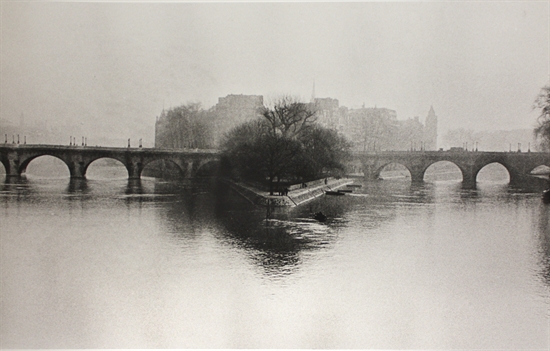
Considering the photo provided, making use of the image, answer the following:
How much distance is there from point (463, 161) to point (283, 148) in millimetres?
29205

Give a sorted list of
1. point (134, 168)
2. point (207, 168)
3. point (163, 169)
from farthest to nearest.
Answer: point (163, 169)
point (207, 168)
point (134, 168)

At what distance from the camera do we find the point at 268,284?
486 inches

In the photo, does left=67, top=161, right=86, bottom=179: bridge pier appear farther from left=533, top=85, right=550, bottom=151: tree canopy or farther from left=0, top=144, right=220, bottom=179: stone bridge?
left=533, top=85, right=550, bottom=151: tree canopy

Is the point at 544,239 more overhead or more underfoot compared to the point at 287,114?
more underfoot

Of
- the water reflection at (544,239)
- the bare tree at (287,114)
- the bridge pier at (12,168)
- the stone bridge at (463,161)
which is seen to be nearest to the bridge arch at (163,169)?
the bridge pier at (12,168)

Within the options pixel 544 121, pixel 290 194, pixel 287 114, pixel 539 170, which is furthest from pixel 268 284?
pixel 539 170

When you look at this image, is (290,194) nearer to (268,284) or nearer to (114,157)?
(268,284)

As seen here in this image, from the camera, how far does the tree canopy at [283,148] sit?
1324 inches

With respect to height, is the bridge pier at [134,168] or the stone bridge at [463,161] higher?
the stone bridge at [463,161]

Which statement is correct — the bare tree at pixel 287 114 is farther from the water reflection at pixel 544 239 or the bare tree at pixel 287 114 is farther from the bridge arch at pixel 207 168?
the water reflection at pixel 544 239

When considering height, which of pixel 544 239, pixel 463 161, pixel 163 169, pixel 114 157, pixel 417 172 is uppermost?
pixel 463 161

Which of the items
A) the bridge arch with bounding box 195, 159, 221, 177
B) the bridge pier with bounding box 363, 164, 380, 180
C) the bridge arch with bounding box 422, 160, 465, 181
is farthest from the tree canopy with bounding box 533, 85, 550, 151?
the bridge arch with bounding box 422, 160, 465, 181

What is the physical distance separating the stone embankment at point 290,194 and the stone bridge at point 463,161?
689 inches

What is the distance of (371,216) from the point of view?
25.7m
